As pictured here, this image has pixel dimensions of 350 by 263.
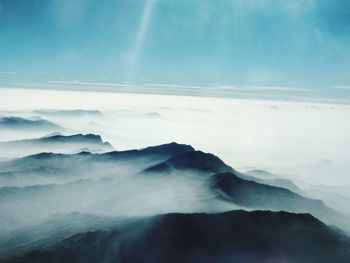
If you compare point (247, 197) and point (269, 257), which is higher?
point (247, 197)

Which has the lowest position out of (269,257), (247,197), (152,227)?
(269,257)

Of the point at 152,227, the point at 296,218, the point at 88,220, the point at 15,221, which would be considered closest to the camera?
the point at 152,227

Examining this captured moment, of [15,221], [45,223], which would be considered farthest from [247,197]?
[15,221]

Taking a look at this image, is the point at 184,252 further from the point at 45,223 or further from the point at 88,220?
the point at 45,223

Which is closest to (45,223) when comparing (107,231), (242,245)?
(107,231)

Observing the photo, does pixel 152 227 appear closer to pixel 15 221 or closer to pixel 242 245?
pixel 242 245

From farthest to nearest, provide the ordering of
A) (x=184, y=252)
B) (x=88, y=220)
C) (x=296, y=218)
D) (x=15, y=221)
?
1. (x=15, y=221)
2. (x=88, y=220)
3. (x=296, y=218)
4. (x=184, y=252)

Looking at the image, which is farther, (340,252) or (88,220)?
(88,220)
